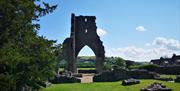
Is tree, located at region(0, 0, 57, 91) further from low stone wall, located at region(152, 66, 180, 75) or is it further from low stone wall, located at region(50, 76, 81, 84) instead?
low stone wall, located at region(152, 66, 180, 75)

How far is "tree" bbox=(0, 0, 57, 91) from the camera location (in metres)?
17.8

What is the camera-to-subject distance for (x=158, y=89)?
22844mm

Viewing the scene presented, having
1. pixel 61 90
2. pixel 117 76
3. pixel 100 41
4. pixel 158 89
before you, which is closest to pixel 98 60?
pixel 100 41

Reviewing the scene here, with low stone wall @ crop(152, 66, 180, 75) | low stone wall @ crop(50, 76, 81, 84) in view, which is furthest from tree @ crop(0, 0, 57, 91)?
low stone wall @ crop(152, 66, 180, 75)

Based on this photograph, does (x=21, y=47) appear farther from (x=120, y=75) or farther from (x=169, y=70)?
(x=169, y=70)

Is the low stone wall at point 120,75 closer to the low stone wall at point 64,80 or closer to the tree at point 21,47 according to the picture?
the low stone wall at point 64,80

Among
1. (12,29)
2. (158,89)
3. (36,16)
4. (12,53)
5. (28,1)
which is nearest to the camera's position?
(12,53)

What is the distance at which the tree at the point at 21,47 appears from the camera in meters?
17.8

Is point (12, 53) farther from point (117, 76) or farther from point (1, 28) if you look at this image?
point (117, 76)

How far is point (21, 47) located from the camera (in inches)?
790

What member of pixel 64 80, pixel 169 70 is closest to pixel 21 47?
pixel 64 80

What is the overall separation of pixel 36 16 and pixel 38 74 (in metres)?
3.70

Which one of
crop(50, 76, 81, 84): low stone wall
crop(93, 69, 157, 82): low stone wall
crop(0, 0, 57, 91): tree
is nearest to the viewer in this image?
crop(0, 0, 57, 91): tree

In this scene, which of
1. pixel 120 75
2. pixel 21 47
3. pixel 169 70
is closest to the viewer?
pixel 21 47
